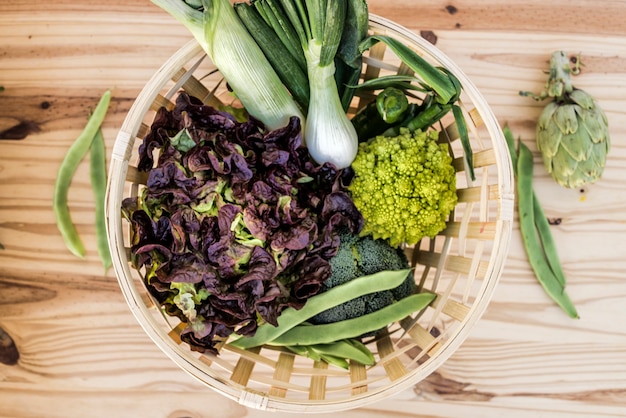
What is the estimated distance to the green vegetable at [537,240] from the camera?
53.4 inches

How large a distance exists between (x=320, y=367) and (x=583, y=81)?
1.00 m

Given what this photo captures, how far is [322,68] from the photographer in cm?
108

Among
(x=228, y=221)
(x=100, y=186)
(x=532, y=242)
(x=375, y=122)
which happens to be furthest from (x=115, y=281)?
(x=532, y=242)

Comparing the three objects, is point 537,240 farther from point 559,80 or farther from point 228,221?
point 228,221

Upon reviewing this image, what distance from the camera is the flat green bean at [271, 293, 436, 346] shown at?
1.17m

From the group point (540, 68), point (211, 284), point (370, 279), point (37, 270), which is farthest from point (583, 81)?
point (37, 270)

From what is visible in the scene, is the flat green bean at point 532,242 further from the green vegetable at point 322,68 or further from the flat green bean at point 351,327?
the green vegetable at point 322,68

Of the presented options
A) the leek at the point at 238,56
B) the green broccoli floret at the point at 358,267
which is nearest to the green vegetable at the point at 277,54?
the leek at the point at 238,56

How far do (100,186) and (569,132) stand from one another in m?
1.19

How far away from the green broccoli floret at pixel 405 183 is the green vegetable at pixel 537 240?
292mm

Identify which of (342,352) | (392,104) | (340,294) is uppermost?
(392,104)

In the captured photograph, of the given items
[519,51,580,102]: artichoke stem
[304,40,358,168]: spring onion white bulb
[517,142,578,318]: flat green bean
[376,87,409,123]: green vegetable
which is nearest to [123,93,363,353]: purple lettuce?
[304,40,358,168]: spring onion white bulb

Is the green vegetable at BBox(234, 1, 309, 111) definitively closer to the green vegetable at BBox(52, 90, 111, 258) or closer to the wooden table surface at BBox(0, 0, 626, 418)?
the wooden table surface at BBox(0, 0, 626, 418)

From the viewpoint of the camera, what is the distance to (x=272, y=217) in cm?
106
